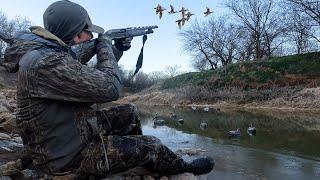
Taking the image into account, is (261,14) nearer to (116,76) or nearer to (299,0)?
(299,0)

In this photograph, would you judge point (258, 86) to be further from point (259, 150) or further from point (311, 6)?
point (259, 150)

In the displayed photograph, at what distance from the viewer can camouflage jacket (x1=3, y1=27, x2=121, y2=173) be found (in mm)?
3049

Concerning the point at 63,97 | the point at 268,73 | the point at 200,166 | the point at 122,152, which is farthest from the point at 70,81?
the point at 268,73

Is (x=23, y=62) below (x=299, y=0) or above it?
below

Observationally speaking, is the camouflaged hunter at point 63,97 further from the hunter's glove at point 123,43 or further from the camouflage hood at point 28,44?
the hunter's glove at point 123,43

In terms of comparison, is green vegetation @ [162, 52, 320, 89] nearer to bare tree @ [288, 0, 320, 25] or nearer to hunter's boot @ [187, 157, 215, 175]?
bare tree @ [288, 0, 320, 25]

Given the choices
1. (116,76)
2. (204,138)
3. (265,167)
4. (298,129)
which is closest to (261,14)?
(298,129)

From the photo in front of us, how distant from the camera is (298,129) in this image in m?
11.5

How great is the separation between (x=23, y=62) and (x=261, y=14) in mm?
39487

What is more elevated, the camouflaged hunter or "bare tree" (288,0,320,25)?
"bare tree" (288,0,320,25)

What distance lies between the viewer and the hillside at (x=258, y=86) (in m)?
24.6

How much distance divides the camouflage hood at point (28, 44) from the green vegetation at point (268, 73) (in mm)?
25444

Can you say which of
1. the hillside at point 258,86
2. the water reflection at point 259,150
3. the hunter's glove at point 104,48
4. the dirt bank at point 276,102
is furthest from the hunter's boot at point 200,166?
the hillside at point 258,86

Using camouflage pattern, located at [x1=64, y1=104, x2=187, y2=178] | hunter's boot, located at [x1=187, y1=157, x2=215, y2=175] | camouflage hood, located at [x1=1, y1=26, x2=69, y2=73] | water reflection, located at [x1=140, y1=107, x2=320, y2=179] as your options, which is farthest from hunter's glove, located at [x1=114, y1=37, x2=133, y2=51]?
water reflection, located at [x1=140, y1=107, x2=320, y2=179]
